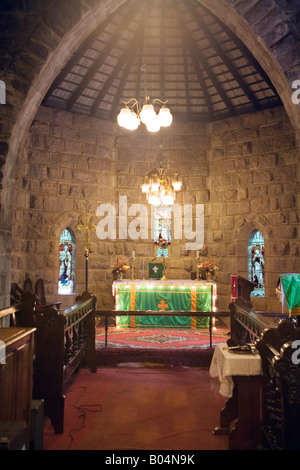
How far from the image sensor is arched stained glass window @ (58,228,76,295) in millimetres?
9477

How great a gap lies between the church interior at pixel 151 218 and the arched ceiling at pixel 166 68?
0.04m

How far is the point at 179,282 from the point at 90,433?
16.7 feet

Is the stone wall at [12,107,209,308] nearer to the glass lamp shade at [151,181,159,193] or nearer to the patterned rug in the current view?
the glass lamp shade at [151,181,159,193]

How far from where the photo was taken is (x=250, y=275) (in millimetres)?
9500

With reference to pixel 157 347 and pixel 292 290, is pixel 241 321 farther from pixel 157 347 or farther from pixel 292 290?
pixel 157 347

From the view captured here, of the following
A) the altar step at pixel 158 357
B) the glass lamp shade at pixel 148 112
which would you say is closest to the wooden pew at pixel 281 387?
the altar step at pixel 158 357

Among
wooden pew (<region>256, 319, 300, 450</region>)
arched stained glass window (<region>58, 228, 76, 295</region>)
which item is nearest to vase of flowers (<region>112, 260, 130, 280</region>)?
arched stained glass window (<region>58, 228, 76, 295</region>)

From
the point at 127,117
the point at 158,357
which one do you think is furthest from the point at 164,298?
the point at 127,117

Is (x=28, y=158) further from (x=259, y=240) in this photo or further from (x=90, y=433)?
(x=90, y=433)

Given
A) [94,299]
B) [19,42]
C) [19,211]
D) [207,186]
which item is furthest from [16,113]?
[207,186]

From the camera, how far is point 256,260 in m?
9.50

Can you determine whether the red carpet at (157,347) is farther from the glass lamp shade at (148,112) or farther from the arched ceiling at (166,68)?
the arched ceiling at (166,68)

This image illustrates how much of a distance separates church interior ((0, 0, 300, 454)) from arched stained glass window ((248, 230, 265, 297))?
0.04 meters

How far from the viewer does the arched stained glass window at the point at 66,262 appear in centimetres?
948
